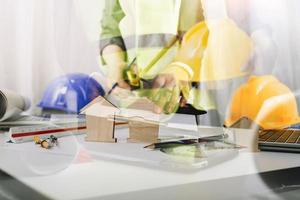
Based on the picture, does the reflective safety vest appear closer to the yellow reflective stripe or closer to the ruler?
the yellow reflective stripe

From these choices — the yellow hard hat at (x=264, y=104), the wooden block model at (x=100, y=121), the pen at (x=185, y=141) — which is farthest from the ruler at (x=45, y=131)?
the yellow hard hat at (x=264, y=104)

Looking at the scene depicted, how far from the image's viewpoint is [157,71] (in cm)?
49

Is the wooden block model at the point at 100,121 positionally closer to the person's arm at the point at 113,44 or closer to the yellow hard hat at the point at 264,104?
the person's arm at the point at 113,44

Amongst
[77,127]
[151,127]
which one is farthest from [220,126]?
[77,127]

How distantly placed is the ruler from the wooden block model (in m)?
0.02

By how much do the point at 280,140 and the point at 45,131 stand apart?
360mm

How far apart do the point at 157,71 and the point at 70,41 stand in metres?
0.25

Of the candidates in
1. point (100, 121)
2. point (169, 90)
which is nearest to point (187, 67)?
point (169, 90)

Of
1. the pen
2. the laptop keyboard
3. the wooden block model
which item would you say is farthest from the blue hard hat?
the laptop keyboard

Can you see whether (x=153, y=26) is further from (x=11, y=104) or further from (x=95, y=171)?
(x=11, y=104)

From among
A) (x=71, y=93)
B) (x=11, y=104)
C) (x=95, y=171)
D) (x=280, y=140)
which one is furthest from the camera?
(x=11, y=104)

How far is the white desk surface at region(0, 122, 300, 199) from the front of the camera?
1.00 feet

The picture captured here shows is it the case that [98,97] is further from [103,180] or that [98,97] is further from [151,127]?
[103,180]

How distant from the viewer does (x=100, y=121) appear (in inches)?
20.4
